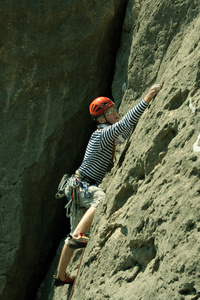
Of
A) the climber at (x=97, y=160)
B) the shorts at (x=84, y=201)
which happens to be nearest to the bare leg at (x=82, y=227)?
the climber at (x=97, y=160)

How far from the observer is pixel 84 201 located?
5371 mm

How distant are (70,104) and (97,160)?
4.44 ft

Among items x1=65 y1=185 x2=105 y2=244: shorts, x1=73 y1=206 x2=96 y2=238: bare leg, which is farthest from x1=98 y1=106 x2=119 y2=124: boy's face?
x1=73 y1=206 x2=96 y2=238: bare leg

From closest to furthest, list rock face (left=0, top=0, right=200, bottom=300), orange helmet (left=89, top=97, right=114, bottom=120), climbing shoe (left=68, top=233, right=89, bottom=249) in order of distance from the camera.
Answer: rock face (left=0, top=0, right=200, bottom=300)
climbing shoe (left=68, top=233, right=89, bottom=249)
orange helmet (left=89, top=97, right=114, bottom=120)

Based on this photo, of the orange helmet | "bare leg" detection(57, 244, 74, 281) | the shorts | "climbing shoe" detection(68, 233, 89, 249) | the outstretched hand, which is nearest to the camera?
the outstretched hand

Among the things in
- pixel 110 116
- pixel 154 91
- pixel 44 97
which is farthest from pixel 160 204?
pixel 44 97

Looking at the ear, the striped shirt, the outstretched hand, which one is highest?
the outstretched hand

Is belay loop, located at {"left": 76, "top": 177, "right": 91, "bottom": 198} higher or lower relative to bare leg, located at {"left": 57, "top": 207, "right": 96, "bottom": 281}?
higher

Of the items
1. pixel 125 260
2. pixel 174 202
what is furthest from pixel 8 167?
pixel 174 202

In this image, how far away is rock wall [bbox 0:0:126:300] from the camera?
6.41 metres

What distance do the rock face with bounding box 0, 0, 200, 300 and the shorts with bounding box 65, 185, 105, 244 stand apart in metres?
0.28

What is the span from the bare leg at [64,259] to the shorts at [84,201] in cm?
35

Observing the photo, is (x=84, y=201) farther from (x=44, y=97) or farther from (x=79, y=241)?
(x=44, y=97)

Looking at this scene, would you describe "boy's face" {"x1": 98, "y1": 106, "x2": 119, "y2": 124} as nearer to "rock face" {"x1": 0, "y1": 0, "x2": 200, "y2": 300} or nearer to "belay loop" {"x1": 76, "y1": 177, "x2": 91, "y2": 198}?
"rock face" {"x1": 0, "y1": 0, "x2": 200, "y2": 300}
